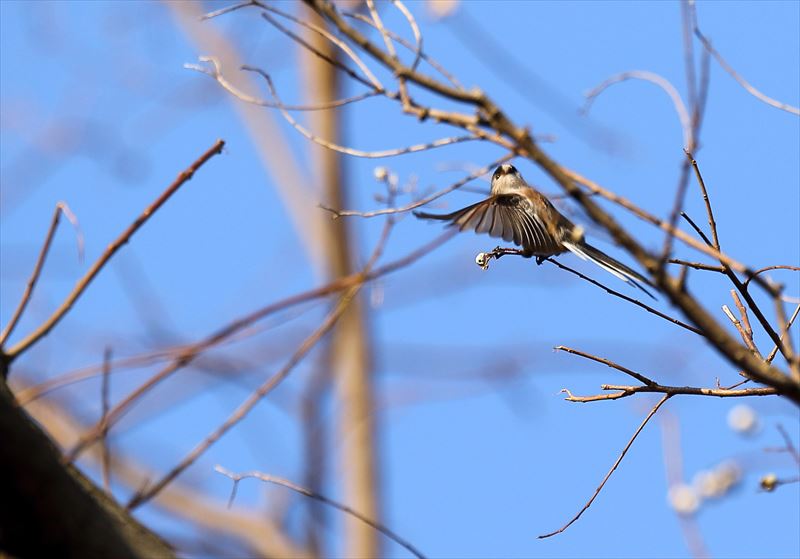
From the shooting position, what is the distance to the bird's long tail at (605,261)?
167cm

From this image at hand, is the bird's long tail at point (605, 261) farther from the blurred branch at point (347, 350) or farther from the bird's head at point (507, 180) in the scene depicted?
the blurred branch at point (347, 350)

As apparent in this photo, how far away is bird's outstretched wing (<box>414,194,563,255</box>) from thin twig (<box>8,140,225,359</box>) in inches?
28.1

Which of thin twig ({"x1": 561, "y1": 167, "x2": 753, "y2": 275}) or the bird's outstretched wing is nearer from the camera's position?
thin twig ({"x1": 561, "y1": 167, "x2": 753, "y2": 275})

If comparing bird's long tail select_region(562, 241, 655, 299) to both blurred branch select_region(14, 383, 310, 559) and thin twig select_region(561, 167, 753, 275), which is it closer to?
thin twig select_region(561, 167, 753, 275)

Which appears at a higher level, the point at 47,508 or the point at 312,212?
the point at 312,212

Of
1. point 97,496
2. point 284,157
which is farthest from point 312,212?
point 97,496

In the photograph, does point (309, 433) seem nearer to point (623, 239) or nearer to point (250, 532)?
point (250, 532)

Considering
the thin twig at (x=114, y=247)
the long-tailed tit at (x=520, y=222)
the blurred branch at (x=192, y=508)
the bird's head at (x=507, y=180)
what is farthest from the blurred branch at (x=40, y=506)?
the blurred branch at (x=192, y=508)

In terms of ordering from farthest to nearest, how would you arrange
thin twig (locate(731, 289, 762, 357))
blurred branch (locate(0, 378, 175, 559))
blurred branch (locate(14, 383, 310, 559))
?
1. blurred branch (locate(14, 383, 310, 559))
2. thin twig (locate(731, 289, 762, 357))
3. blurred branch (locate(0, 378, 175, 559))

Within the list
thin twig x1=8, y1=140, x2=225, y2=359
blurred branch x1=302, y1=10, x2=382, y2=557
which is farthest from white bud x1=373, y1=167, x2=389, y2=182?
blurred branch x1=302, y1=10, x2=382, y2=557

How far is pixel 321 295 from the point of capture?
1790 millimetres

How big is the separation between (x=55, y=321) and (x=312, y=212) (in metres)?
4.84

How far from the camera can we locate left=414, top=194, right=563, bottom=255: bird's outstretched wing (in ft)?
6.93

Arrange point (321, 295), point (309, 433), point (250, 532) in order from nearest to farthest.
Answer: point (321, 295) → point (309, 433) → point (250, 532)
